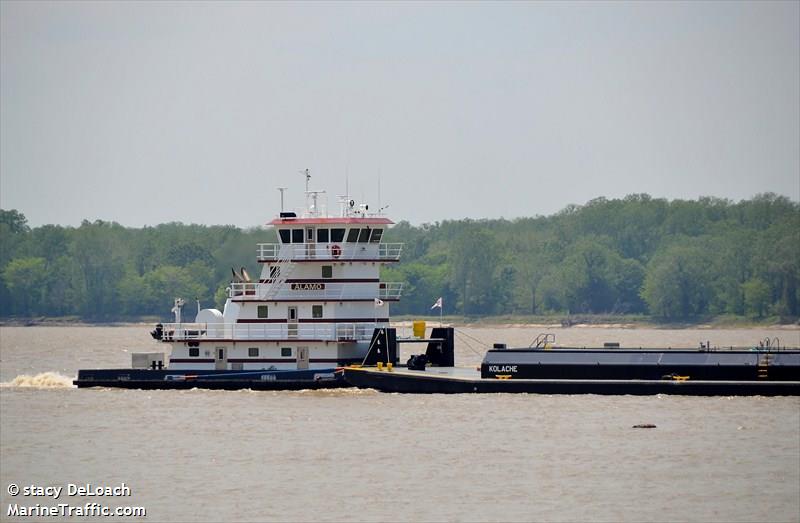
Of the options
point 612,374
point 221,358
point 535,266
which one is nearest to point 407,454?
point 612,374

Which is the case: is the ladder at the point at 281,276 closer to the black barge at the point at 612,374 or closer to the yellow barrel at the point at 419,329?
the black barge at the point at 612,374

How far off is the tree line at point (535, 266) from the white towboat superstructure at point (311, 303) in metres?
Answer: 70.4

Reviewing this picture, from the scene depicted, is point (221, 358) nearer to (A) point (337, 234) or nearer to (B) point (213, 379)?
(B) point (213, 379)

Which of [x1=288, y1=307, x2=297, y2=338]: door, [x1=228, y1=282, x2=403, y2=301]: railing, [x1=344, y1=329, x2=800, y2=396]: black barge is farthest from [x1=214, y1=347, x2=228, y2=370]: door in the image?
[x1=344, y1=329, x2=800, y2=396]: black barge

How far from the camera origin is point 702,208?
185625 mm

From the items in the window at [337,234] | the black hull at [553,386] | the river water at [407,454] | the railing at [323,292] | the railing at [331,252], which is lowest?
the river water at [407,454]

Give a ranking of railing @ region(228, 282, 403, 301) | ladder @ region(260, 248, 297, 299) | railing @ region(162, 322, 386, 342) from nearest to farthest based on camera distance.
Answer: railing @ region(162, 322, 386, 342)
railing @ region(228, 282, 403, 301)
ladder @ region(260, 248, 297, 299)

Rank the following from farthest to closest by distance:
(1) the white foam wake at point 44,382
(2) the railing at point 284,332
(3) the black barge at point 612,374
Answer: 1. (1) the white foam wake at point 44,382
2. (2) the railing at point 284,332
3. (3) the black barge at point 612,374

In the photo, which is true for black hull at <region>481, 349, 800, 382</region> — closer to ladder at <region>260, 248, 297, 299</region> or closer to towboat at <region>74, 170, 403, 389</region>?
towboat at <region>74, 170, 403, 389</region>

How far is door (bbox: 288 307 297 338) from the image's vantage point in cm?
6128

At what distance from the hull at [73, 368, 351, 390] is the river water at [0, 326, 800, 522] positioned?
0.46 metres

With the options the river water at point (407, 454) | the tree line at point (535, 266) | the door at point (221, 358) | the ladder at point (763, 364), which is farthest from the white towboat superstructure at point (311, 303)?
the tree line at point (535, 266)

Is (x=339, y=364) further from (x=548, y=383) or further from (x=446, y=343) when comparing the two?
(x=548, y=383)

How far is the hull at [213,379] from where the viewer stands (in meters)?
60.2
